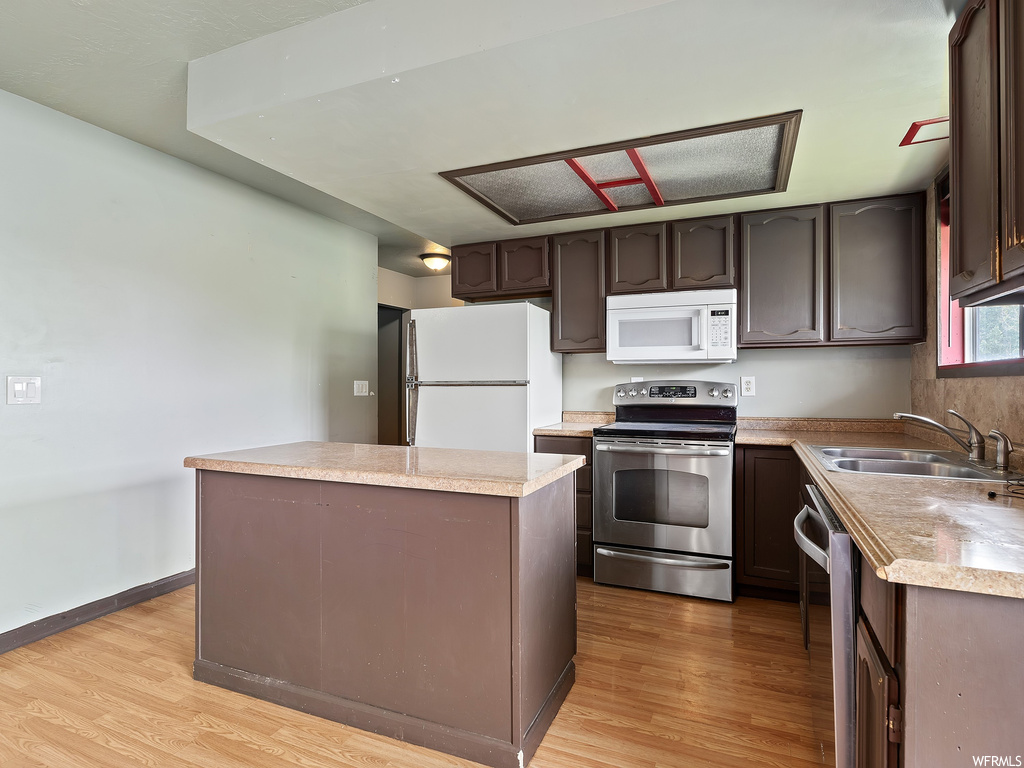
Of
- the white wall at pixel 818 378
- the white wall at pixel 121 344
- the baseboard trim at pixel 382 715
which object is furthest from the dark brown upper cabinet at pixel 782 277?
the white wall at pixel 121 344

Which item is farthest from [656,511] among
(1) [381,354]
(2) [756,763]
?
(1) [381,354]

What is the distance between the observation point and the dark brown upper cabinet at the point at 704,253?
328 centimetres

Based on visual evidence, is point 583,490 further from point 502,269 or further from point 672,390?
point 502,269

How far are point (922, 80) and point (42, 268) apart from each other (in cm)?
358

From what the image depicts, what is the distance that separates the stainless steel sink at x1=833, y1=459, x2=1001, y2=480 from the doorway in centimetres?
441

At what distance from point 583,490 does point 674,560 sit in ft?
2.15

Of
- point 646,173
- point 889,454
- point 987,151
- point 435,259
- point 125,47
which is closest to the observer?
point 987,151

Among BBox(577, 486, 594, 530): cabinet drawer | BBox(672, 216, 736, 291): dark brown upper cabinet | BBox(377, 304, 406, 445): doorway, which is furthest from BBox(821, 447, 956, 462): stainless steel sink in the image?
BBox(377, 304, 406, 445): doorway

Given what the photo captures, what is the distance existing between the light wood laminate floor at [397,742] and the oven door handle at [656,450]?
860 mm

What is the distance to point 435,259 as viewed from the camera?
194 inches

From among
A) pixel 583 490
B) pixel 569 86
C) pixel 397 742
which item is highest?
pixel 569 86

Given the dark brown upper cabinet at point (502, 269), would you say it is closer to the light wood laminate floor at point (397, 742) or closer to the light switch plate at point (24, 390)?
the light wood laminate floor at point (397, 742)

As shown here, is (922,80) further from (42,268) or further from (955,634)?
(42,268)

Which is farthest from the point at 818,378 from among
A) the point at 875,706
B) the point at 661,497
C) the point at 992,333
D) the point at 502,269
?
the point at 875,706
